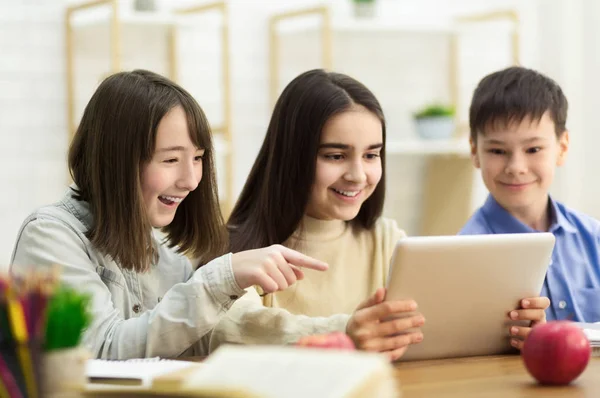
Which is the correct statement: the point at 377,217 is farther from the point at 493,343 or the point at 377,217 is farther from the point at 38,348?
the point at 38,348

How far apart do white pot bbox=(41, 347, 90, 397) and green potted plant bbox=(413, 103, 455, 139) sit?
3.34 m

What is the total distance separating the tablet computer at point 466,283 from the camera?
1484 millimetres

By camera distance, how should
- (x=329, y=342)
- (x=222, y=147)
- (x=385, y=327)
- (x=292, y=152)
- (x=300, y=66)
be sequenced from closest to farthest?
(x=329, y=342)
(x=385, y=327)
(x=292, y=152)
(x=222, y=147)
(x=300, y=66)

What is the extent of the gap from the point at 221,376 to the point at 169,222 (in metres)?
0.99

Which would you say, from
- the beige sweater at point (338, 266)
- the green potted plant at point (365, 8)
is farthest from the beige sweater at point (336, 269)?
the green potted plant at point (365, 8)

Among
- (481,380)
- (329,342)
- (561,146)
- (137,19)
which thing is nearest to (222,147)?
(137,19)

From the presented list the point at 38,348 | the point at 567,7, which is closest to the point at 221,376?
the point at 38,348

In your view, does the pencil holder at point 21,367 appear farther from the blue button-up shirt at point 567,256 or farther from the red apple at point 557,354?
the blue button-up shirt at point 567,256

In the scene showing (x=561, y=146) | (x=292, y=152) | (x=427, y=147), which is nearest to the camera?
(x=292, y=152)

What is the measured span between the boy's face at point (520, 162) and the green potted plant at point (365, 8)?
2014 millimetres

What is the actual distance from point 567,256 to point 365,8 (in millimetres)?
2232

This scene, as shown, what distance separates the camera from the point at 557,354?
1295mm

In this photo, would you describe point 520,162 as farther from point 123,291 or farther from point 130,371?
point 130,371

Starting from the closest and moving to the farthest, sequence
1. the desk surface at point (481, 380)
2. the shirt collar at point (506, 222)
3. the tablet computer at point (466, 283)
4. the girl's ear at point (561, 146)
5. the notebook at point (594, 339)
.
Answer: the desk surface at point (481, 380) < the tablet computer at point (466, 283) < the notebook at point (594, 339) < the shirt collar at point (506, 222) < the girl's ear at point (561, 146)
